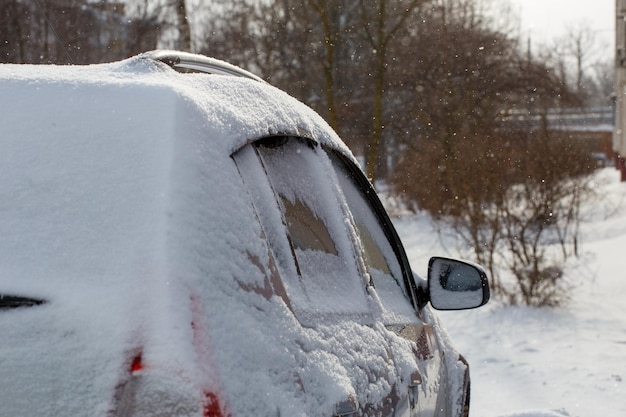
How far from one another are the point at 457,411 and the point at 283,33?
1628 cm

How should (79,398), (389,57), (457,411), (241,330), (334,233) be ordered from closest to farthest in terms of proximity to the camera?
(79,398)
(241,330)
(334,233)
(457,411)
(389,57)

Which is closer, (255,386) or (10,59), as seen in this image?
(255,386)

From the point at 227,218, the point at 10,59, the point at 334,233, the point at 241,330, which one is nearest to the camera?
the point at 241,330

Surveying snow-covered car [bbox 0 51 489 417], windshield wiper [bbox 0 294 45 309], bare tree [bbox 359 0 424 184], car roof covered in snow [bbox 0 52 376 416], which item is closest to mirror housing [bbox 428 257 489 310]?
snow-covered car [bbox 0 51 489 417]

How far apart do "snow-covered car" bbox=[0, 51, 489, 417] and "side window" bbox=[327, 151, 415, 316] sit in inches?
22.2

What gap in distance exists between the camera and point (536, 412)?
17.4 feet

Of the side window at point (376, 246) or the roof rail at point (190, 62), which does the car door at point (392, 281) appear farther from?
the roof rail at point (190, 62)

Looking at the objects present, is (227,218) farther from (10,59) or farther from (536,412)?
(10,59)

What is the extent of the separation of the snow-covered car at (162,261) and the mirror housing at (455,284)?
93 centimetres

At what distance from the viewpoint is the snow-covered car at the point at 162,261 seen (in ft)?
4.81

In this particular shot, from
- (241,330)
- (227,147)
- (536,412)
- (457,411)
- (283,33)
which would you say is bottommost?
(536,412)

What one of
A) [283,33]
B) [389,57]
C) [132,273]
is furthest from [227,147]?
[389,57]

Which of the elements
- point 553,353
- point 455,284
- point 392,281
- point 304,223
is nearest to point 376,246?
point 392,281

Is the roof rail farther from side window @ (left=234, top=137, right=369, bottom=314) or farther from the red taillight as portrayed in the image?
the red taillight
